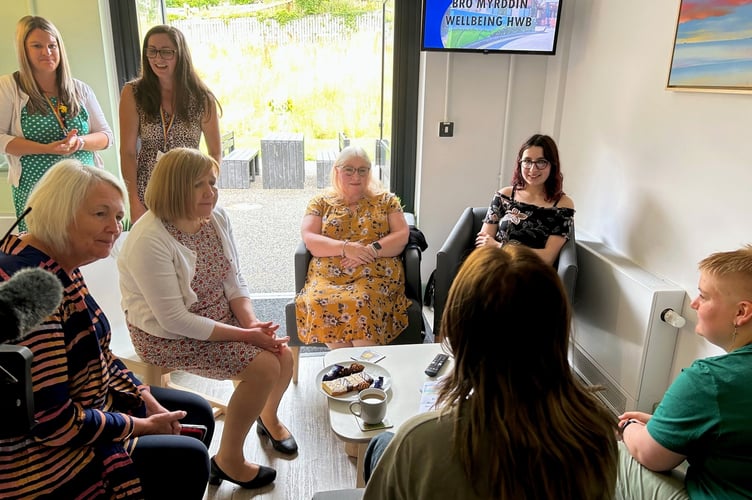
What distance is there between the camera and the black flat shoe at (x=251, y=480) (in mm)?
1954

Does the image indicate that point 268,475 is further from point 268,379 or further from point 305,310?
point 305,310

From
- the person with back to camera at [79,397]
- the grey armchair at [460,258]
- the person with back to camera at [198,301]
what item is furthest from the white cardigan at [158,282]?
the grey armchair at [460,258]

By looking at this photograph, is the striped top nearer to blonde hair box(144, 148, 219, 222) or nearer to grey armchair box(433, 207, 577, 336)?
blonde hair box(144, 148, 219, 222)

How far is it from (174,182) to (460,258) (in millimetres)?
1527

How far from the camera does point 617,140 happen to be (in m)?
2.73

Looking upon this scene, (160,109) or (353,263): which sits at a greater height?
(160,109)

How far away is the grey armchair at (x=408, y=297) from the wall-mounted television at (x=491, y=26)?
1251 mm

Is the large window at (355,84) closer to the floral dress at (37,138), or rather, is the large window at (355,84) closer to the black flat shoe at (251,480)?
the floral dress at (37,138)

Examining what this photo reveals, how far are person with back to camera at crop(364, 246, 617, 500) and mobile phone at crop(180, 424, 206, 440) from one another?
3.03ft

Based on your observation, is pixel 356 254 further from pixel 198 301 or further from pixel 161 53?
pixel 161 53

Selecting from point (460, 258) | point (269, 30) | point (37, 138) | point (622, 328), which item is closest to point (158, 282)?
point (37, 138)

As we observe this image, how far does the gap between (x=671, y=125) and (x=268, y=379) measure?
2.00m

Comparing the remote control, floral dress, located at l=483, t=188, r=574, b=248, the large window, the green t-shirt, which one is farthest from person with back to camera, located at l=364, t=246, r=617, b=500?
the large window

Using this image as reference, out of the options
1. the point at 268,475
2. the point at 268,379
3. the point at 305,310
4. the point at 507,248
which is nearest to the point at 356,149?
the point at 305,310
